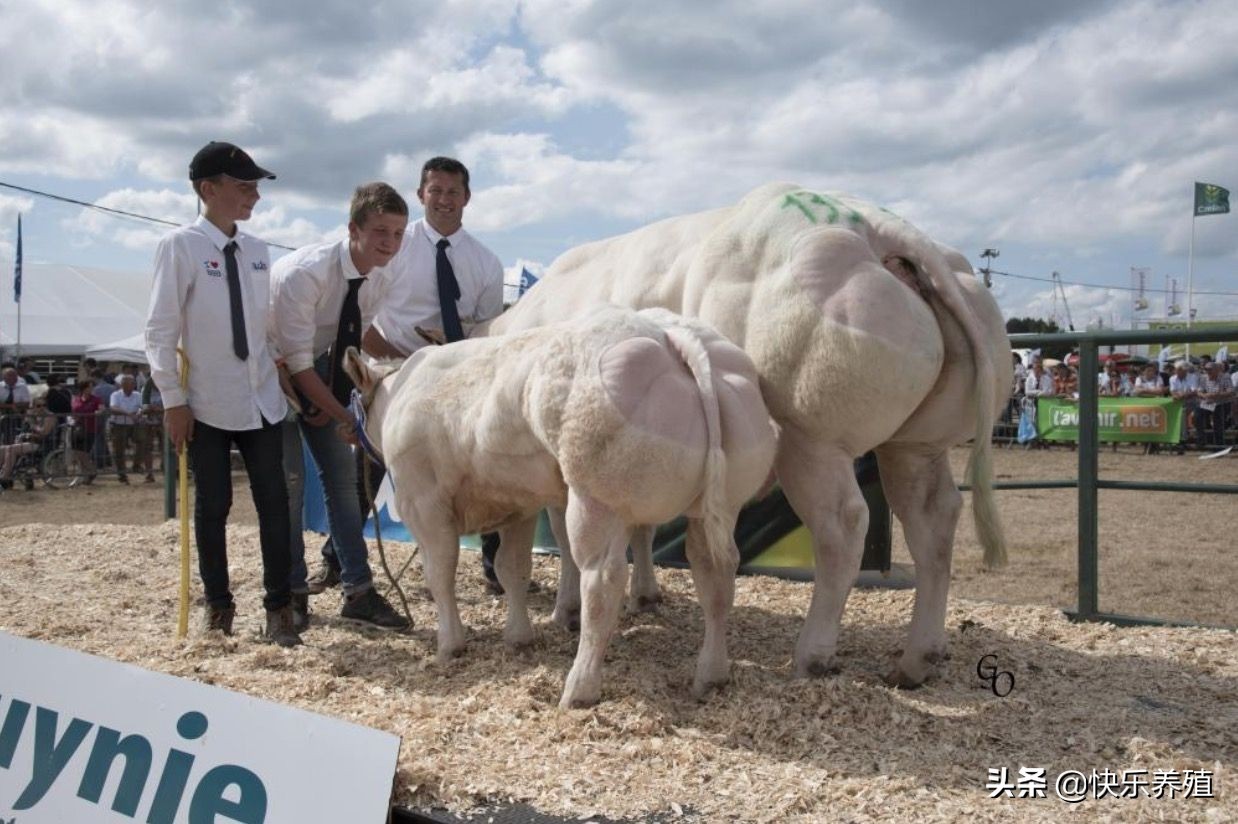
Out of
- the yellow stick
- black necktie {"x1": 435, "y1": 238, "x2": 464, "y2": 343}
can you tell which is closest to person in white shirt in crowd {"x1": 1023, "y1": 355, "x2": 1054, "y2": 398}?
black necktie {"x1": 435, "y1": 238, "x2": 464, "y2": 343}

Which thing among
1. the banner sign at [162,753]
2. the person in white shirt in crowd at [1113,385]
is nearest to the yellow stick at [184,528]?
the banner sign at [162,753]

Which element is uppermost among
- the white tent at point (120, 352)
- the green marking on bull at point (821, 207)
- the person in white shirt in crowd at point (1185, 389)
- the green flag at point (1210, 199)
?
the green flag at point (1210, 199)

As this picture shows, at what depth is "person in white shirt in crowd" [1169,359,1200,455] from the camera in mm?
8617

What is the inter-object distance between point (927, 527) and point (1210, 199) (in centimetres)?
3269

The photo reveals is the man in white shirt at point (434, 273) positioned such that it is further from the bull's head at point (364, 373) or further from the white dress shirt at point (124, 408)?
the white dress shirt at point (124, 408)

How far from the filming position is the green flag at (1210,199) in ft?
102

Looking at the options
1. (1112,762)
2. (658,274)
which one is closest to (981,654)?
(1112,762)

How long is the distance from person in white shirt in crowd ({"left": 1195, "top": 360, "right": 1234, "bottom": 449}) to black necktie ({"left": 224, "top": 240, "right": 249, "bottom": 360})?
282 inches

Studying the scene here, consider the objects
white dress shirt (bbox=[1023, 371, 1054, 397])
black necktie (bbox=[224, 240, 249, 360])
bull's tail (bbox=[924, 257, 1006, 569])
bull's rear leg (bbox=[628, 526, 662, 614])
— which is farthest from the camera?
white dress shirt (bbox=[1023, 371, 1054, 397])

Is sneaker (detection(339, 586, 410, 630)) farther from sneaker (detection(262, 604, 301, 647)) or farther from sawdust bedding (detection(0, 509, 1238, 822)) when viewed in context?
sneaker (detection(262, 604, 301, 647))

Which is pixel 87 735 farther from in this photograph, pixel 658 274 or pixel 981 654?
pixel 981 654

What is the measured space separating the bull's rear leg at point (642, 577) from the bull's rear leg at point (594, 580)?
5.85ft

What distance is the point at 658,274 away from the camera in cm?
440

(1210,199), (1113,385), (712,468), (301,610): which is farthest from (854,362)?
(1210,199)
